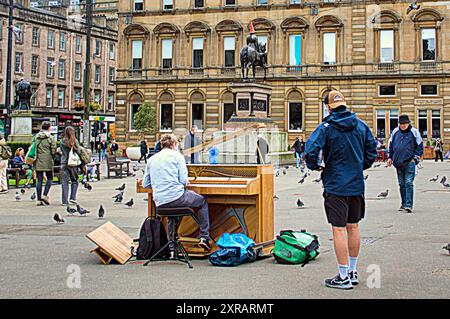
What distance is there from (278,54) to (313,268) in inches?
1941

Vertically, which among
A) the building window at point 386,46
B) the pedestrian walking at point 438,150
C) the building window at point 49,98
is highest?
the building window at point 386,46

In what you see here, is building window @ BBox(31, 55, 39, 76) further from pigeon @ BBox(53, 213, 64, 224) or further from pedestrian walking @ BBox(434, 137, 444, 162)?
pigeon @ BBox(53, 213, 64, 224)

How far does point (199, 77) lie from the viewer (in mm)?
58750

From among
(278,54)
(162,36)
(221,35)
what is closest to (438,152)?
(278,54)

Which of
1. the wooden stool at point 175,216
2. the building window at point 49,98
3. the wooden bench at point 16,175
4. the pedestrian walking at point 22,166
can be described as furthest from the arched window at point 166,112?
the wooden stool at point 175,216

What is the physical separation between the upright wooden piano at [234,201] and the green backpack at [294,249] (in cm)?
44

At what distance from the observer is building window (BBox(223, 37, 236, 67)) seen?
191ft

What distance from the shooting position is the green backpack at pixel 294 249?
9.12 metres

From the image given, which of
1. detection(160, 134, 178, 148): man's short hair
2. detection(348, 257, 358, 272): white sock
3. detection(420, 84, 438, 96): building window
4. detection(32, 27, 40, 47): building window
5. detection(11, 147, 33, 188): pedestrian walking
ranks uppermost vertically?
detection(32, 27, 40, 47): building window

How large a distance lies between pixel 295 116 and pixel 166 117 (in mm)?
11826

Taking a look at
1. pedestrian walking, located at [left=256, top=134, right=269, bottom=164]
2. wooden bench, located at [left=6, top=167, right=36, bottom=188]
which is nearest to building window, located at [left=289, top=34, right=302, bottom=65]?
wooden bench, located at [left=6, top=167, right=36, bottom=188]

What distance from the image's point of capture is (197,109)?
59.6 m

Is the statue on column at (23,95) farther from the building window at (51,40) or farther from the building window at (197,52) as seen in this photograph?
the building window at (51,40)

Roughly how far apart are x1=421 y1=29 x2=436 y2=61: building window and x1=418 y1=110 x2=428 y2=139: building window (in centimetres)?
436
